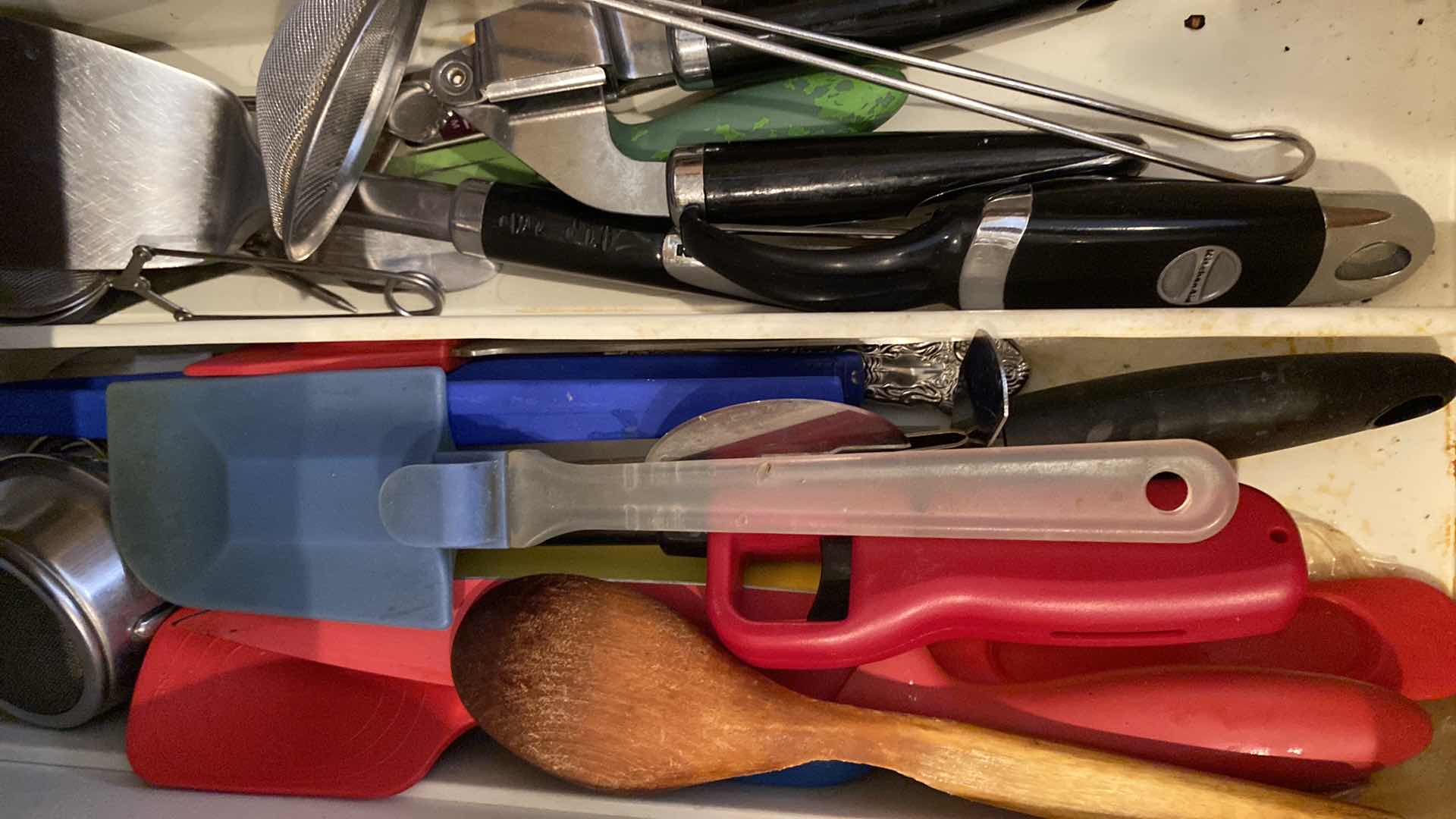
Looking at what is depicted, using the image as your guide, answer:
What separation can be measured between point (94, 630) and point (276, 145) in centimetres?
32

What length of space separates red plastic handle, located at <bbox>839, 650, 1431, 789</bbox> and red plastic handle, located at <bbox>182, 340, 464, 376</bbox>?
0.38m

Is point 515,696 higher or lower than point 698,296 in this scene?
lower

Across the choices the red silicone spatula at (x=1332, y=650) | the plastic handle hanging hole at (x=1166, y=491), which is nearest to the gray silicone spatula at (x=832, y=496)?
the plastic handle hanging hole at (x=1166, y=491)

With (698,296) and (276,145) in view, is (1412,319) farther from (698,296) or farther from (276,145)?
(276,145)

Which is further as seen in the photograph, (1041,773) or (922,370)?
(922,370)

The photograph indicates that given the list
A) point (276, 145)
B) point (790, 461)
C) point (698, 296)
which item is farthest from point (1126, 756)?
point (276, 145)

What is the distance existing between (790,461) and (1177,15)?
36cm

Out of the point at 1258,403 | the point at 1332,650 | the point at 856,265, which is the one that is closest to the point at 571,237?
the point at 856,265

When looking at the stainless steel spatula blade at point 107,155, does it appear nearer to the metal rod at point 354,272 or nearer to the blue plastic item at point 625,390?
the metal rod at point 354,272

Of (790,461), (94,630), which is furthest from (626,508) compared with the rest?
(94,630)

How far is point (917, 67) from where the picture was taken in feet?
1.57

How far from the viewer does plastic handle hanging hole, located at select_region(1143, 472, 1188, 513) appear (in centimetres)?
43

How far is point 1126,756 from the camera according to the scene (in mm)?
432

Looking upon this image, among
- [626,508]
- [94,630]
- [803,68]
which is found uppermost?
[803,68]
